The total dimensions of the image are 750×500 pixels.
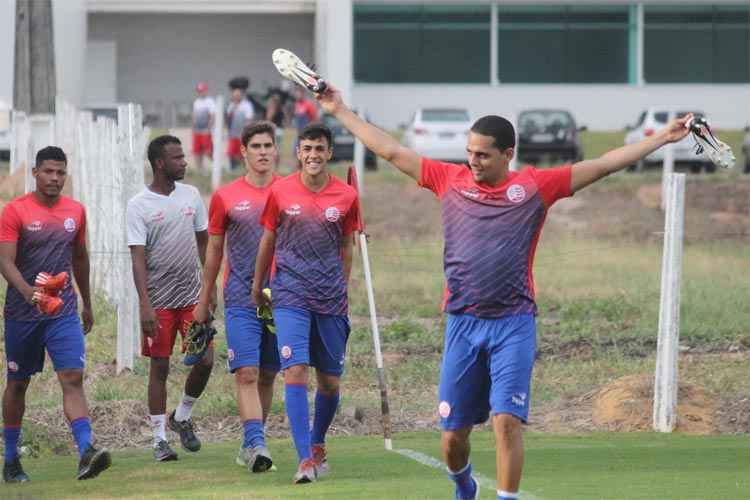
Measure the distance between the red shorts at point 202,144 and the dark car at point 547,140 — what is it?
7257 millimetres

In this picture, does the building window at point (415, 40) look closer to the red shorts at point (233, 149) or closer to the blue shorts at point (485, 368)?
the red shorts at point (233, 149)

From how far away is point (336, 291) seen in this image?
10.8 meters

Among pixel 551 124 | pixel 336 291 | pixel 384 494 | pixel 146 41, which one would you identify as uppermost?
pixel 146 41

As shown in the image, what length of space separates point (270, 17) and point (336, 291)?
152ft

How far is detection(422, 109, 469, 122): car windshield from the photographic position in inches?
1661

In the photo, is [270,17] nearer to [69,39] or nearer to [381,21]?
[381,21]

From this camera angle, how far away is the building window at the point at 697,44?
5559 cm

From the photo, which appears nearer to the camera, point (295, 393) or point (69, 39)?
point (295, 393)

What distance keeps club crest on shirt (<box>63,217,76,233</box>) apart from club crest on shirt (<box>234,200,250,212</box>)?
104cm

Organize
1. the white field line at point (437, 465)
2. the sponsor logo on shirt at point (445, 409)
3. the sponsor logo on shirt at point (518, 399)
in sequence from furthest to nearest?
1. the white field line at point (437, 465)
2. the sponsor logo on shirt at point (445, 409)
3. the sponsor logo on shirt at point (518, 399)

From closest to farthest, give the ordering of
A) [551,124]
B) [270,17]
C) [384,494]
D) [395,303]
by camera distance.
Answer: [384,494] → [395,303] → [551,124] → [270,17]

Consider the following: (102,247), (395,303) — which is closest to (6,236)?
(102,247)

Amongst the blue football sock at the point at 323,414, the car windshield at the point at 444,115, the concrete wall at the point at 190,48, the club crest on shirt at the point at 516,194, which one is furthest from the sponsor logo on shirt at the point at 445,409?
the concrete wall at the point at 190,48

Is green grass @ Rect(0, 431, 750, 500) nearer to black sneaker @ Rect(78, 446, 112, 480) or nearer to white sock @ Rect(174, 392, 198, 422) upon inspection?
black sneaker @ Rect(78, 446, 112, 480)
